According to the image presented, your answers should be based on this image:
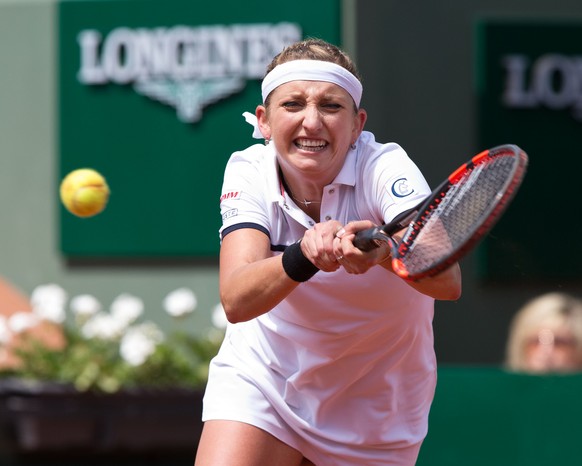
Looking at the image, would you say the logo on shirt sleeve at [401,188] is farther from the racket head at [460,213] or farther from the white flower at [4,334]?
the white flower at [4,334]

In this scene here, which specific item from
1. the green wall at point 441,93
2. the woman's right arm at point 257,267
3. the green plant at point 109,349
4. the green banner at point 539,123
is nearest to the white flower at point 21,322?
the green plant at point 109,349

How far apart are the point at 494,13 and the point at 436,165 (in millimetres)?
951

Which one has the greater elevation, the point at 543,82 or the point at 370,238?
the point at 543,82

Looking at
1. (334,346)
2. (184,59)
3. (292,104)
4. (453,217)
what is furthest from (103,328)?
(453,217)

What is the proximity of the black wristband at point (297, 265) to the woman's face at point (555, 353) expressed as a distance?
285cm

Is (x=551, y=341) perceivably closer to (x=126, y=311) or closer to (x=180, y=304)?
(x=180, y=304)

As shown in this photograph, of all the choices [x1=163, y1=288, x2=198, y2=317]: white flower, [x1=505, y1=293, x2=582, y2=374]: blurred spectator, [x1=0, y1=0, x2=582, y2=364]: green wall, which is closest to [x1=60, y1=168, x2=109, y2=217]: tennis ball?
[x1=505, y1=293, x2=582, y2=374]: blurred spectator

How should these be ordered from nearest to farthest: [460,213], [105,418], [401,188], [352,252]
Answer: [352,252], [460,213], [401,188], [105,418]

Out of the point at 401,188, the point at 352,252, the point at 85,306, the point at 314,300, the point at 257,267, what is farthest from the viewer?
the point at 85,306

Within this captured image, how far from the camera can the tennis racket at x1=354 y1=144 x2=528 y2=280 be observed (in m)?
3.07

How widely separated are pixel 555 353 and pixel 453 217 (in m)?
2.79

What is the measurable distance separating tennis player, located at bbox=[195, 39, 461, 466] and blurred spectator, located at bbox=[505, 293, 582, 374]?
199 centimetres

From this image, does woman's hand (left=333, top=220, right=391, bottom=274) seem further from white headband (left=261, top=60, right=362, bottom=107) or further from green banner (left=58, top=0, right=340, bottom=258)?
green banner (left=58, top=0, right=340, bottom=258)

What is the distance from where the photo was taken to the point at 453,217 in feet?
10.9
